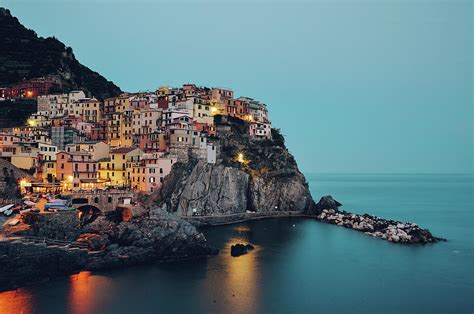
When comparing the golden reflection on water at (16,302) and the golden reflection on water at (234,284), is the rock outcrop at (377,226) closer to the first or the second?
the golden reflection on water at (234,284)

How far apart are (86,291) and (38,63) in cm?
7648

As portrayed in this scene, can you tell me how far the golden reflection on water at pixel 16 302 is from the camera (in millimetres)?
31000

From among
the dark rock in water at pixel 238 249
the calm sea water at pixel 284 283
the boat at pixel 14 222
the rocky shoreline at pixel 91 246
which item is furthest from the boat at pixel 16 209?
the dark rock in water at pixel 238 249

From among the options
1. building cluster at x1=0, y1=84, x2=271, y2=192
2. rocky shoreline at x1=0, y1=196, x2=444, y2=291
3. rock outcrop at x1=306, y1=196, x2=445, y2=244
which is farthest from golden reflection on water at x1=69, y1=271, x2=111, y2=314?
rock outcrop at x1=306, y1=196, x2=445, y2=244

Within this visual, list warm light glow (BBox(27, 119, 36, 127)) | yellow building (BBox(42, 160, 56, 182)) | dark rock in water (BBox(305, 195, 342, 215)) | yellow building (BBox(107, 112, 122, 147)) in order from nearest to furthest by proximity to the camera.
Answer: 1. yellow building (BBox(42, 160, 56, 182))
2. yellow building (BBox(107, 112, 122, 147))
3. warm light glow (BBox(27, 119, 36, 127))
4. dark rock in water (BBox(305, 195, 342, 215))

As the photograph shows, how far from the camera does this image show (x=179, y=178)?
208 ft

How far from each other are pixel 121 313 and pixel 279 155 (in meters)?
54.7

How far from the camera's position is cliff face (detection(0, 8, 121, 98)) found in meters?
92.7

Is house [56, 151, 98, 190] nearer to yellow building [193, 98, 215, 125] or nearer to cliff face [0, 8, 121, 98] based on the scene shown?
yellow building [193, 98, 215, 125]

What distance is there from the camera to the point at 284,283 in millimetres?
39406

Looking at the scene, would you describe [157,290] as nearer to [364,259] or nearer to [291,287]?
[291,287]

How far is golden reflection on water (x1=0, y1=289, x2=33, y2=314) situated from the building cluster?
22.4m

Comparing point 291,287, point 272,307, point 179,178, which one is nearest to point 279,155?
point 179,178

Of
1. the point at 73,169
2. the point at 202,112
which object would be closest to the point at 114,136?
the point at 202,112
